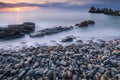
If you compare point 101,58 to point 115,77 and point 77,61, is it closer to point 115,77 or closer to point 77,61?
point 77,61

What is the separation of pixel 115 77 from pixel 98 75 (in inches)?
21.8

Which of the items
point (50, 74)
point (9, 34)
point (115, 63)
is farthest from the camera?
point (9, 34)

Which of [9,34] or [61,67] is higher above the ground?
[61,67]

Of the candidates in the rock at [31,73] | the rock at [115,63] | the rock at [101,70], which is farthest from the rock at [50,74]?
the rock at [115,63]

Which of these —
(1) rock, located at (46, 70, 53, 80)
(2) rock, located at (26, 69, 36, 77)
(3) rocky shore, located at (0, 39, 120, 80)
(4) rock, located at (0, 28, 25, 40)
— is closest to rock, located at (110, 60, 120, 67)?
(3) rocky shore, located at (0, 39, 120, 80)

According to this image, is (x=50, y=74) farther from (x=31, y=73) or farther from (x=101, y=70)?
(x=101, y=70)

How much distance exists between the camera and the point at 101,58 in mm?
8742

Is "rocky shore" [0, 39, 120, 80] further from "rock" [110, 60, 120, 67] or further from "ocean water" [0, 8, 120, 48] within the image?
"ocean water" [0, 8, 120, 48]

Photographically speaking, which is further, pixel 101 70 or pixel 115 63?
pixel 115 63

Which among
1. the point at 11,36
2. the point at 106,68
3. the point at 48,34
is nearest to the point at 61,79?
the point at 106,68

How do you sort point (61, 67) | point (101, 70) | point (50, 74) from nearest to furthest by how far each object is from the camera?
point (50, 74)
point (101, 70)
point (61, 67)

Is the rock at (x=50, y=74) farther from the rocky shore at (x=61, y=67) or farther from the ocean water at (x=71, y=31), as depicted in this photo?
the ocean water at (x=71, y=31)

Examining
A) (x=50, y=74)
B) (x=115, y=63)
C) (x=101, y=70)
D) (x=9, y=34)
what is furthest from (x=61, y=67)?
(x=9, y=34)

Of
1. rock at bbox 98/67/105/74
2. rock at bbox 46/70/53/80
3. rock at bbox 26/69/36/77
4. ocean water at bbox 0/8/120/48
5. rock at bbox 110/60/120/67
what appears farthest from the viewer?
ocean water at bbox 0/8/120/48
